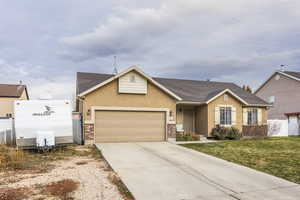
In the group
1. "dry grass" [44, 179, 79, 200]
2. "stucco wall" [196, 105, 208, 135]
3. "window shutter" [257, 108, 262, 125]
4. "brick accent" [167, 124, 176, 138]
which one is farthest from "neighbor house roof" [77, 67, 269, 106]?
"dry grass" [44, 179, 79, 200]

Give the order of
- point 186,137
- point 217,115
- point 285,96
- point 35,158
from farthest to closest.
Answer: point 285,96 < point 217,115 < point 186,137 < point 35,158

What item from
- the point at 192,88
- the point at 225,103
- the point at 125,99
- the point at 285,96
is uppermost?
the point at 192,88

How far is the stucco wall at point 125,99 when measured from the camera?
14312 mm

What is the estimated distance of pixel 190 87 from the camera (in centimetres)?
2144

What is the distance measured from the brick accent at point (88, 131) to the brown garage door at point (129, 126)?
0.36m

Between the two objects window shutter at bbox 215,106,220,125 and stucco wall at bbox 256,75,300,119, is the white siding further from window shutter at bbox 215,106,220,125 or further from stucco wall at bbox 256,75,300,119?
stucco wall at bbox 256,75,300,119

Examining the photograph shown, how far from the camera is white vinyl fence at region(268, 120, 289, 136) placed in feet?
67.4

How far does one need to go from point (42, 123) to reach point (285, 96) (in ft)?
83.1

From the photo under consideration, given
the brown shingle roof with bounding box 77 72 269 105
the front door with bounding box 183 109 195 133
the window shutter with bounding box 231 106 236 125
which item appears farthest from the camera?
the front door with bounding box 183 109 195 133

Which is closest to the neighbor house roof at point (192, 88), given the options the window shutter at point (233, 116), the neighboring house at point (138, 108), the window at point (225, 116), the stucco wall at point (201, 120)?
the neighboring house at point (138, 108)

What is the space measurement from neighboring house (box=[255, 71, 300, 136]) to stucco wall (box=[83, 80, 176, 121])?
13.5m

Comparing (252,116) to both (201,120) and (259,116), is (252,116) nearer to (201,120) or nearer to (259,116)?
(259,116)

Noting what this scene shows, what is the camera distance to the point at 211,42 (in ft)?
56.7

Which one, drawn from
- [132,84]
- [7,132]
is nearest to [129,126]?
[132,84]
